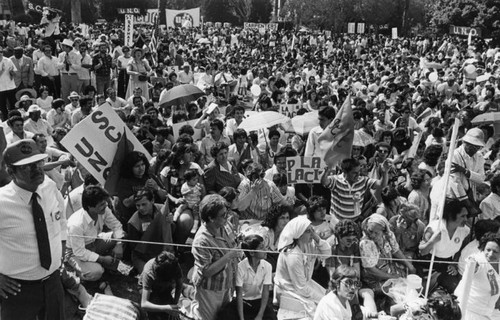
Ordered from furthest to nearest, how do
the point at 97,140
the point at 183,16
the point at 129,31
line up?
the point at 183,16 < the point at 129,31 < the point at 97,140

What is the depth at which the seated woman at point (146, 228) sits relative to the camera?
6.11m

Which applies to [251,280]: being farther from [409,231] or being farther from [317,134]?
[317,134]

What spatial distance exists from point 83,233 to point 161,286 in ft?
4.34

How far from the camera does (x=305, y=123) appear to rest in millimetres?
9805

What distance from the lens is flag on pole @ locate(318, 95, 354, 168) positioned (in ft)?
25.4

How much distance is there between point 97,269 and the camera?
5867 mm

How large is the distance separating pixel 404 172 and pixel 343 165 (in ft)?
5.73

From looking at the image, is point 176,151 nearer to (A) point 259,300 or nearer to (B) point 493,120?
(A) point 259,300

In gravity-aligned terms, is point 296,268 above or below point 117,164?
below

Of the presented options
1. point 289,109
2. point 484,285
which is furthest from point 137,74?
point 484,285

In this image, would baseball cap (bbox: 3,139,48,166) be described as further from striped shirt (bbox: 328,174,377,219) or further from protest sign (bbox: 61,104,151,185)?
striped shirt (bbox: 328,174,377,219)

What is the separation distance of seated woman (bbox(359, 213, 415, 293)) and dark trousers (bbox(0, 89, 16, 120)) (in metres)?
9.09

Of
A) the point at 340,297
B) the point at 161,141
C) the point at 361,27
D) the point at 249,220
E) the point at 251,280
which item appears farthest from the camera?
the point at 361,27

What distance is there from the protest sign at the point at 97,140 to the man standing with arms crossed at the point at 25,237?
1.95 metres
